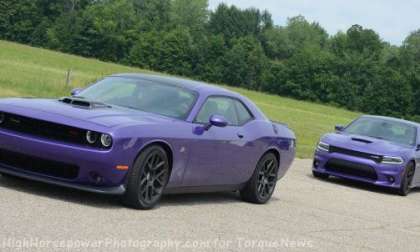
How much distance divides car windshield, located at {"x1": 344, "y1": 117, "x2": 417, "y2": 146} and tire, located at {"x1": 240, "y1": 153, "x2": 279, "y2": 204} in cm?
560

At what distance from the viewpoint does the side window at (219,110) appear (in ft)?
29.3

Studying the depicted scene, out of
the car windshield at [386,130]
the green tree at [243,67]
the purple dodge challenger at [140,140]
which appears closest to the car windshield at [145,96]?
the purple dodge challenger at [140,140]

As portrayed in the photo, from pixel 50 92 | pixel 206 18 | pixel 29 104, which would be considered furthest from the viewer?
pixel 206 18

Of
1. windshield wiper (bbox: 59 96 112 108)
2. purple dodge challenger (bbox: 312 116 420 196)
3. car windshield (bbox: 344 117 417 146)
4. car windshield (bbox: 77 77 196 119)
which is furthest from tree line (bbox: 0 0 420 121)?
windshield wiper (bbox: 59 96 112 108)

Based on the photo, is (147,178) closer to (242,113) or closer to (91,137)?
(91,137)

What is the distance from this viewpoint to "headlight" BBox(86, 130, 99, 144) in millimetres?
7426

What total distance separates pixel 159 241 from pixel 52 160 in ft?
4.90

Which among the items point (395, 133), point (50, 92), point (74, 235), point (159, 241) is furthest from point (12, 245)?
point (50, 92)

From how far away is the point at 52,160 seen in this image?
24.4 feet

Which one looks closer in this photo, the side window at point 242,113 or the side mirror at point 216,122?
the side mirror at point 216,122

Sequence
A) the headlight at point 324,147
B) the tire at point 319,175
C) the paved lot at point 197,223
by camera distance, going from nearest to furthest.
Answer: the paved lot at point 197,223
the headlight at point 324,147
the tire at point 319,175

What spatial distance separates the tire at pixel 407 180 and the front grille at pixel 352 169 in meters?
0.53

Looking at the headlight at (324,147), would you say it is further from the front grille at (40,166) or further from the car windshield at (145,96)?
the front grille at (40,166)

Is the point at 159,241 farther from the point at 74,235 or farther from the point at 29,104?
the point at 29,104
